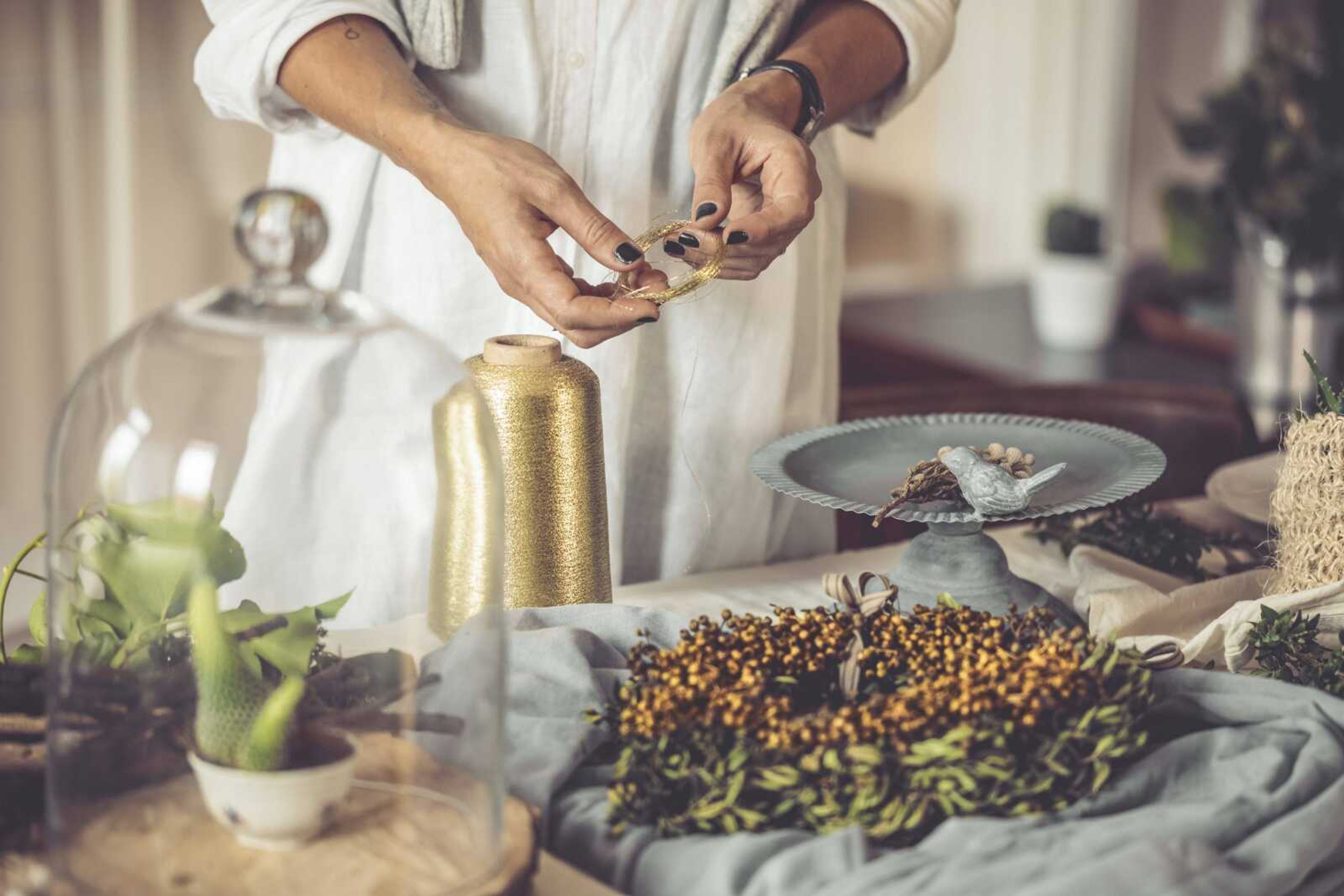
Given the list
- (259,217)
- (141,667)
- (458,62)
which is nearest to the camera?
(259,217)

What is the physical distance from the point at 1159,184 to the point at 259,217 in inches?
134

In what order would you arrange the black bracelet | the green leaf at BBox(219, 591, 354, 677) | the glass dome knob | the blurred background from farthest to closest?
the blurred background → the black bracelet → the green leaf at BBox(219, 591, 354, 677) → the glass dome knob

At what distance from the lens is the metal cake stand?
3.01 ft

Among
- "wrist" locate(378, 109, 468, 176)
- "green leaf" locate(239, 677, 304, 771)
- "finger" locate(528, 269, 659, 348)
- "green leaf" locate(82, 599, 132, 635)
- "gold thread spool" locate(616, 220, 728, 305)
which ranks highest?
"wrist" locate(378, 109, 468, 176)

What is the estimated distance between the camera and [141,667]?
735 mm

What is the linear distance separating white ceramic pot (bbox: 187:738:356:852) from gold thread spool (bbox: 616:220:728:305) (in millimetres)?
404

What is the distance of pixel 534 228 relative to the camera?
0.98 m

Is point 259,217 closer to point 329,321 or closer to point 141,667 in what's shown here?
point 329,321

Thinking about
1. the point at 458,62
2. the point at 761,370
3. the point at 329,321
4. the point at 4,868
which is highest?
the point at 458,62

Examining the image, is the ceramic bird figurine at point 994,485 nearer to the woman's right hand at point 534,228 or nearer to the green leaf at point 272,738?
the woman's right hand at point 534,228

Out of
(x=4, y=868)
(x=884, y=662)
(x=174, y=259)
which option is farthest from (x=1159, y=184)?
(x=4, y=868)

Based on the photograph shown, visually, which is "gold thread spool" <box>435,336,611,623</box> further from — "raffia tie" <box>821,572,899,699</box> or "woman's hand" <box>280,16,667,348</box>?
"raffia tie" <box>821,572,899,699</box>

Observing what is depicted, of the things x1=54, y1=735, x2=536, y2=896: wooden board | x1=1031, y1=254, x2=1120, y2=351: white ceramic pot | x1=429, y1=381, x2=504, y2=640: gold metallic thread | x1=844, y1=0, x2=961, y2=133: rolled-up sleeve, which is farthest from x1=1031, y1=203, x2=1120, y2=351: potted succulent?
x1=54, y1=735, x2=536, y2=896: wooden board

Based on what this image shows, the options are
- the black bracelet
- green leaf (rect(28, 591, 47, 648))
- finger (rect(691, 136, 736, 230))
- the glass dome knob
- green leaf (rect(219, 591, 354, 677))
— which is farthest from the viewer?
the black bracelet
